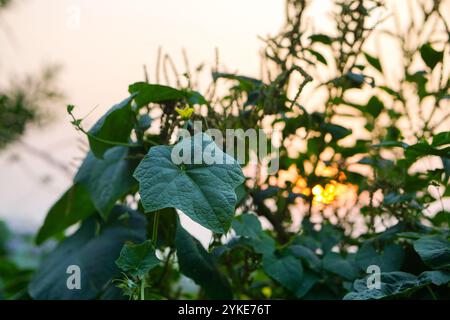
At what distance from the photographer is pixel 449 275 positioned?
1.87ft

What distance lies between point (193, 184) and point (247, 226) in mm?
194

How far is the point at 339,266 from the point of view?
71 centimetres

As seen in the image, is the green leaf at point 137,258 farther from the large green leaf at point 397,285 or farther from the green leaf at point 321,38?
the green leaf at point 321,38

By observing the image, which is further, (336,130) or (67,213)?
(67,213)

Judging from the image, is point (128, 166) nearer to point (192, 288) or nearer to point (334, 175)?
point (334, 175)

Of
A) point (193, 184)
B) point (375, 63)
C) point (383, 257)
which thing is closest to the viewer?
point (193, 184)

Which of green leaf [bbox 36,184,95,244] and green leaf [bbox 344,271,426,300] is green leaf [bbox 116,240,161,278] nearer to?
green leaf [bbox 344,271,426,300]

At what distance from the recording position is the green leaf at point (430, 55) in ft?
2.50

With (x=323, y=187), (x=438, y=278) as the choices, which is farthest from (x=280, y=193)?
(x=438, y=278)

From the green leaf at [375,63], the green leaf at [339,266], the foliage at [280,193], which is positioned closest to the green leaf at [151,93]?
the foliage at [280,193]

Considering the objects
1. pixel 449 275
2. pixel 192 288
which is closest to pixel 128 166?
pixel 449 275

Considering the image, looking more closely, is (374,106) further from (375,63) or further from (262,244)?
(262,244)

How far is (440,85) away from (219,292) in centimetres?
39

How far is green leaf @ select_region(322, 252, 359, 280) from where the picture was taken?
0.70 meters
